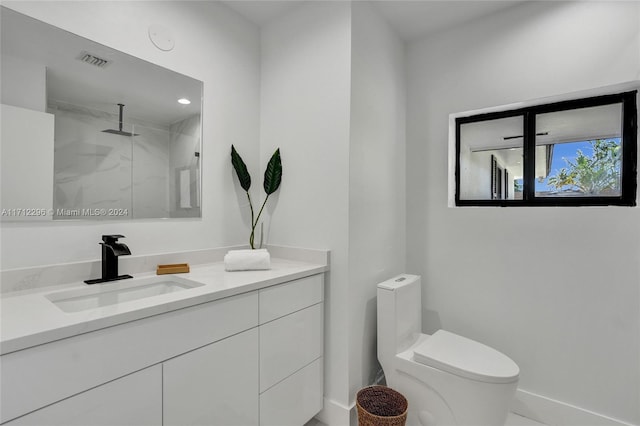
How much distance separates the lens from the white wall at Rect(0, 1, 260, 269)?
1279 mm

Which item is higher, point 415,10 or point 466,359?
point 415,10

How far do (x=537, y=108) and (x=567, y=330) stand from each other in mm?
1363

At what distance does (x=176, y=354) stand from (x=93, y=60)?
1341 mm

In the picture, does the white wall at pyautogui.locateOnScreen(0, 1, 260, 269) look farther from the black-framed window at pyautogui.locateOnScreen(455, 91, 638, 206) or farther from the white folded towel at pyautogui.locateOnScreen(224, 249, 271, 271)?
the black-framed window at pyautogui.locateOnScreen(455, 91, 638, 206)

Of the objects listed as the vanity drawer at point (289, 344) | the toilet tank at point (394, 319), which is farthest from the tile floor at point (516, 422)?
the toilet tank at point (394, 319)

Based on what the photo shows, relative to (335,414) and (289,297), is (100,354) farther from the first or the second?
(335,414)

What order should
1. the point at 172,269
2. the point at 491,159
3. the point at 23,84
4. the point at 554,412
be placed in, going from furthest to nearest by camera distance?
the point at 491,159, the point at 554,412, the point at 172,269, the point at 23,84

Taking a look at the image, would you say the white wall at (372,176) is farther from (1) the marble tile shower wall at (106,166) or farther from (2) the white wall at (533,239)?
(1) the marble tile shower wall at (106,166)

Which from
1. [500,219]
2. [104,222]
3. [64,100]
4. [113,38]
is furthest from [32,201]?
[500,219]

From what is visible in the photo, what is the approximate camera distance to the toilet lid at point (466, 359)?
1449 mm

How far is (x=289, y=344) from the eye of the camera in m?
1.54

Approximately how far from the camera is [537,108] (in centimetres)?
197

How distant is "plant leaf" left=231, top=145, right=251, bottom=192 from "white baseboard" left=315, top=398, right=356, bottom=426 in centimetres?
138

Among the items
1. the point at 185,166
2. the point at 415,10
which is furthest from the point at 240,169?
the point at 415,10
